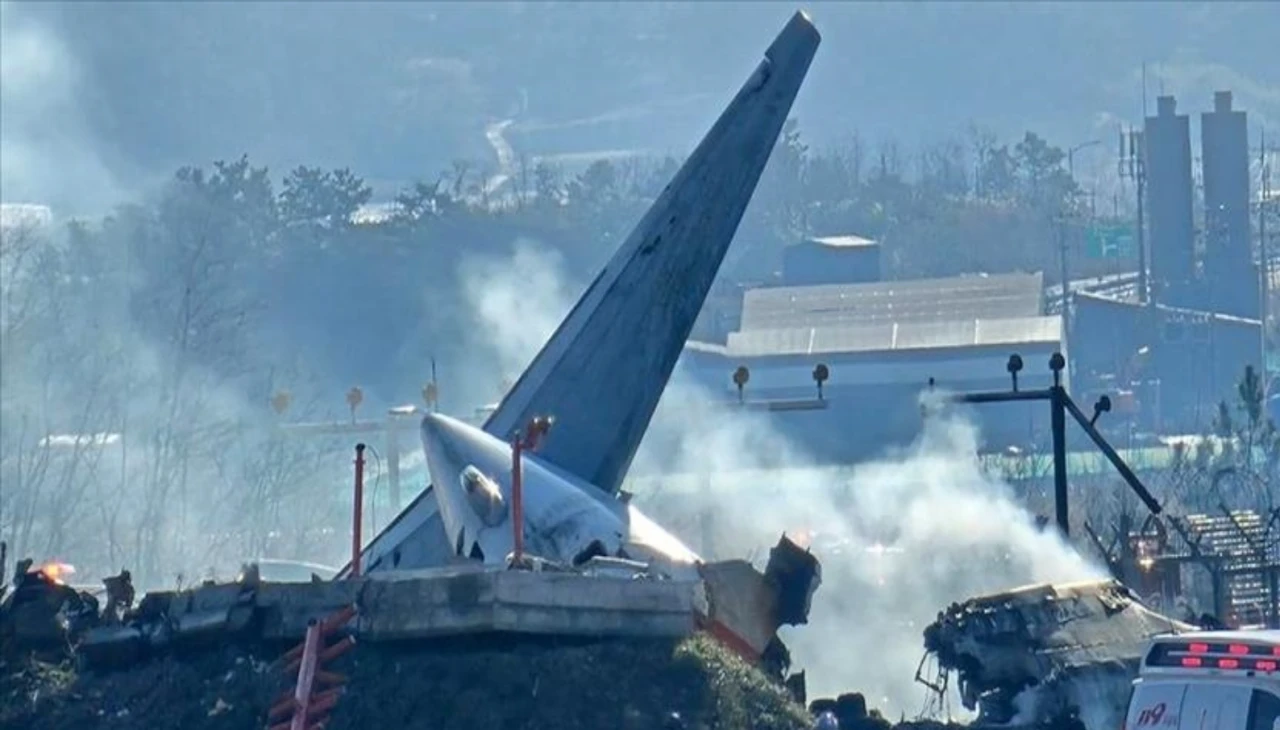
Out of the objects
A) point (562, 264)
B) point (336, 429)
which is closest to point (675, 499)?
point (336, 429)

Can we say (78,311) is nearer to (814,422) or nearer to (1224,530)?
(814,422)

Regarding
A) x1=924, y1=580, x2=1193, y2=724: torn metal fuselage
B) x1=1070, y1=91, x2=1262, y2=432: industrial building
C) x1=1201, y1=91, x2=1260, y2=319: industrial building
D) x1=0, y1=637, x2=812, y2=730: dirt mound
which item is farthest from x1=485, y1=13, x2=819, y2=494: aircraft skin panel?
x1=1201, y1=91, x2=1260, y2=319: industrial building

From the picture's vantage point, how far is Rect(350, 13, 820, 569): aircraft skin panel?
3778 cm

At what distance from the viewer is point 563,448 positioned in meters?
37.5

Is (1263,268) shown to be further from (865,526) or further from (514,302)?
(865,526)

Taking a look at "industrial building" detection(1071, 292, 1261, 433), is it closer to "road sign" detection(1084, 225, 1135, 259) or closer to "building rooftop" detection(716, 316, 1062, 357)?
"building rooftop" detection(716, 316, 1062, 357)

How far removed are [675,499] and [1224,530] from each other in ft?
99.5

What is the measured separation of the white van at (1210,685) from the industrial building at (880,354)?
68.3 metres

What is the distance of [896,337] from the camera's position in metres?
109

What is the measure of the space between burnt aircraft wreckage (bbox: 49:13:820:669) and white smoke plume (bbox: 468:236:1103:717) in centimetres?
429

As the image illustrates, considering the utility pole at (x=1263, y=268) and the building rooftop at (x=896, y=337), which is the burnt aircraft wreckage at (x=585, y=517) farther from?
the utility pole at (x=1263, y=268)

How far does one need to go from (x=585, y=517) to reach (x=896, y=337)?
7746 cm

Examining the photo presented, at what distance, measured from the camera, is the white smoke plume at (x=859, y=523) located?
43.3m

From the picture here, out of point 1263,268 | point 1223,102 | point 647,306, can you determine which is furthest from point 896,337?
point 647,306
